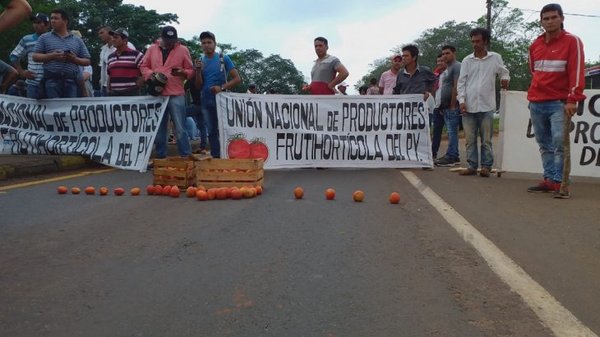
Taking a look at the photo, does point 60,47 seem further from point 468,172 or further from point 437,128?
point 437,128

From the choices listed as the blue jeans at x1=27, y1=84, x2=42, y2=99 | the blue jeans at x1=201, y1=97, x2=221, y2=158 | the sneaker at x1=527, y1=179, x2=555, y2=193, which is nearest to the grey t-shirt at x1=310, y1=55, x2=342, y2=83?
the blue jeans at x1=201, y1=97, x2=221, y2=158

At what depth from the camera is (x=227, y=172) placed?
260 inches

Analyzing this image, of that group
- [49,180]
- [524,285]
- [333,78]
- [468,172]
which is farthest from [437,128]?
[524,285]

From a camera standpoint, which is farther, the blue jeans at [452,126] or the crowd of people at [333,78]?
the blue jeans at [452,126]

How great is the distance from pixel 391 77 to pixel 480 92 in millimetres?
3725

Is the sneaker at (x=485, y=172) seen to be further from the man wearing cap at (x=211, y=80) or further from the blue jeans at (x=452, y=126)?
the man wearing cap at (x=211, y=80)

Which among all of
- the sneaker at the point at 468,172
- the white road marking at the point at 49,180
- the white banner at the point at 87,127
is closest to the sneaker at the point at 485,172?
the sneaker at the point at 468,172

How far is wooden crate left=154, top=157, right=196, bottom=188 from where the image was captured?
6.75 m

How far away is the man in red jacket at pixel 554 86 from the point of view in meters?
6.40

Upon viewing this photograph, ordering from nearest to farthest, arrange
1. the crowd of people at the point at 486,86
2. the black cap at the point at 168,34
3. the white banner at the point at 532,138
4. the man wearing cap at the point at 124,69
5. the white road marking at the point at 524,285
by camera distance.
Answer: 1. the white road marking at the point at 524,285
2. the crowd of people at the point at 486,86
3. the white banner at the point at 532,138
4. the black cap at the point at 168,34
5. the man wearing cap at the point at 124,69

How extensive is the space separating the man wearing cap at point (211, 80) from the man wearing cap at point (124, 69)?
1.12 m

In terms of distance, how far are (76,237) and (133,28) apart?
44.3 meters

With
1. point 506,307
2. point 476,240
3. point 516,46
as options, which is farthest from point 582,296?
point 516,46

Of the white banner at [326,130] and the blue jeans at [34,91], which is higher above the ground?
the blue jeans at [34,91]
